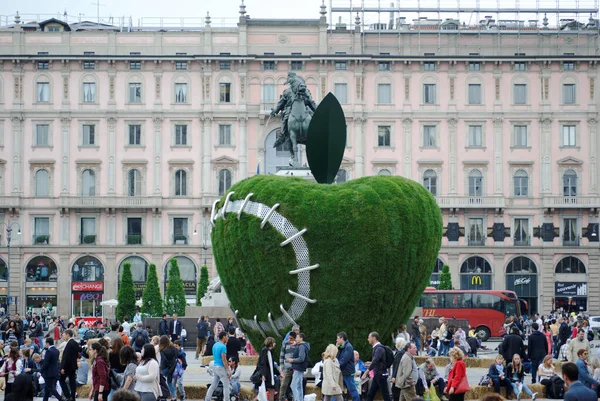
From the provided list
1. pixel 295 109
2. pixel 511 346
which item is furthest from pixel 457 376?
pixel 295 109

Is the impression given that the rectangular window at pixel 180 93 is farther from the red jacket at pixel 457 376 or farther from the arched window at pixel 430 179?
the red jacket at pixel 457 376

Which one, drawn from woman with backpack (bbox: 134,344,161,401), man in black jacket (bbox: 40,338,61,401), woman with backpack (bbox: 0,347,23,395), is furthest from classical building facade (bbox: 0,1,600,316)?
woman with backpack (bbox: 134,344,161,401)

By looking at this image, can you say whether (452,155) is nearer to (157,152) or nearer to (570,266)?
(570,266)

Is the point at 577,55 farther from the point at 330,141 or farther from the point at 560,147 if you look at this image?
the point at 330,141

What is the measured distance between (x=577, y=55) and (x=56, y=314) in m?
38.6

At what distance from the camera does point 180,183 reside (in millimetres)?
78750

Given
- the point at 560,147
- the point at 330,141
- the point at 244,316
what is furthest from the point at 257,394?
the point at 560,147

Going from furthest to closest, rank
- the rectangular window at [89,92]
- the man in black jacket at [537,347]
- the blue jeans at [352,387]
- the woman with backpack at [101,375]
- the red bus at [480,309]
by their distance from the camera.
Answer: the rectangular window at [89,92], the red bus at [480,309], the man in black jacket at [537,347], the blue jeans at [352,387], the woman with backpack at [101,375]

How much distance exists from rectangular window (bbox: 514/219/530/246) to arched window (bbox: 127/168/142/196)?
25515mm

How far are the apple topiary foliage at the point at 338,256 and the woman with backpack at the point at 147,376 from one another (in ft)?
21.3

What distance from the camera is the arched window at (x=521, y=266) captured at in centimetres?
7788

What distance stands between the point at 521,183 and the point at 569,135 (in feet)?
15.2

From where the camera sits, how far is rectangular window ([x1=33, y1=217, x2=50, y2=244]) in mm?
77875

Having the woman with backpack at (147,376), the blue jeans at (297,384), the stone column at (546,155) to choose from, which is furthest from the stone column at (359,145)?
the woman with backpack at (147,376)
